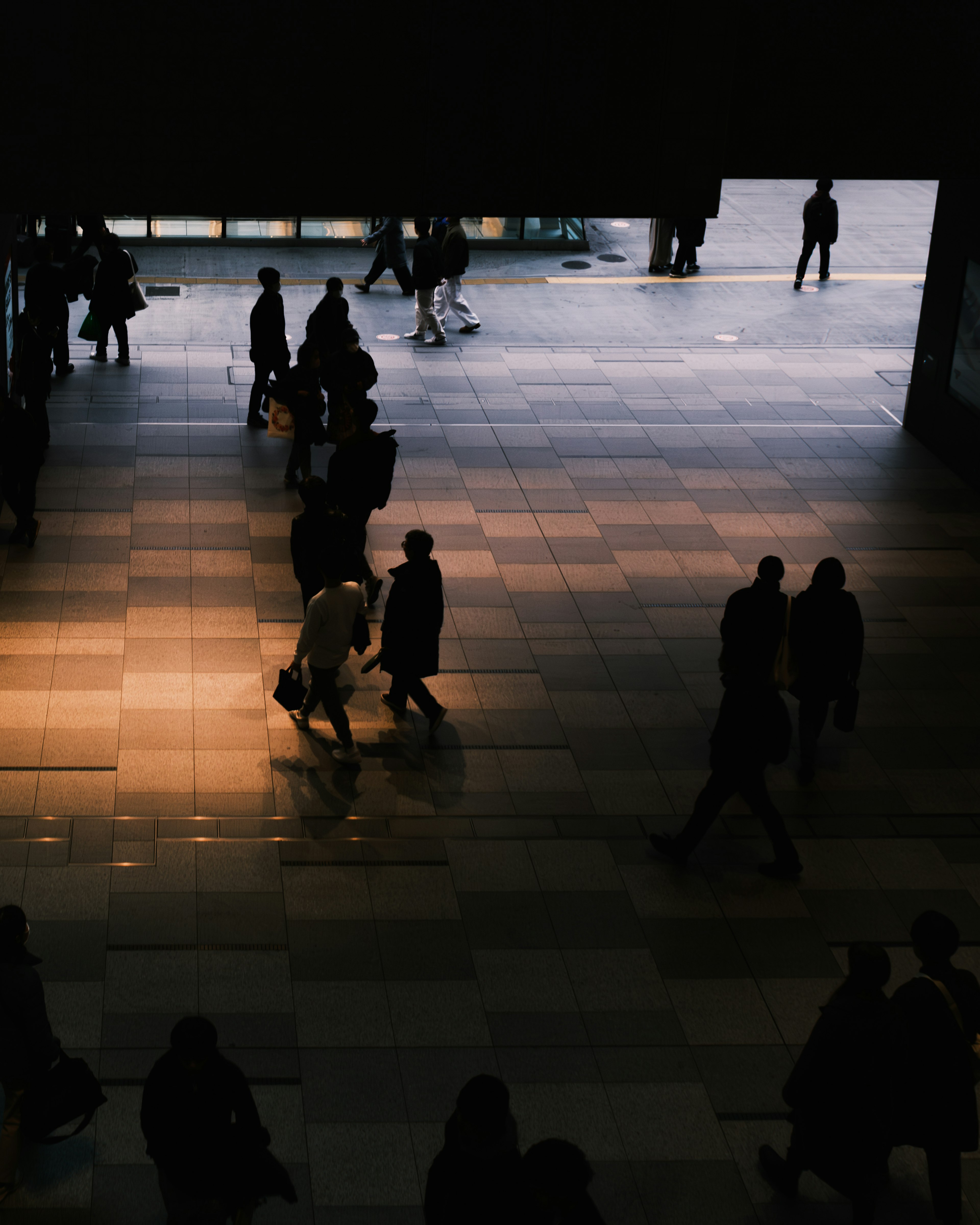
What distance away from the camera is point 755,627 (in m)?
8.45

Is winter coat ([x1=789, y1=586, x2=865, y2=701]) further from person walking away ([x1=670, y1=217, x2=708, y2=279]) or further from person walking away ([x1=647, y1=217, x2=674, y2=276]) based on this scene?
person walking away ([x1=647, y1=217, x2=674, y2=276])

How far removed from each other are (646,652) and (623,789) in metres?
1.98

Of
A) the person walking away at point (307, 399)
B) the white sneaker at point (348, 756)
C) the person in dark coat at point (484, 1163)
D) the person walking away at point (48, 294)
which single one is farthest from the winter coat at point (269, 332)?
the person in dark coat at point (484, 1163)

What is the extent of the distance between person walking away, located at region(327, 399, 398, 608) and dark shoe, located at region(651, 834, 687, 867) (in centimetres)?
370

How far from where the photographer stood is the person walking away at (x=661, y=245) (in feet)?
75.8

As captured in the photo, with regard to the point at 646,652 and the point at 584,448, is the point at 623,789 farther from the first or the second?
the point at 584,448

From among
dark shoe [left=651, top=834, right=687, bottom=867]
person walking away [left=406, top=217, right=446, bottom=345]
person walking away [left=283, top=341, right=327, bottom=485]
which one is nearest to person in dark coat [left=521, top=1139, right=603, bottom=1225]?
dark shoe [left=651, top=834, right=687, bottom=867]

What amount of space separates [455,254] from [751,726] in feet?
39.8

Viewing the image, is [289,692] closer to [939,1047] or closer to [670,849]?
[670,849]

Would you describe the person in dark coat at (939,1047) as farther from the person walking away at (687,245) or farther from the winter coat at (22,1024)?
the person walking away at (687,245)

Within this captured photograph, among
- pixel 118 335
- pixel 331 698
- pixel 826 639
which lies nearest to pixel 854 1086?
pixel 826 639

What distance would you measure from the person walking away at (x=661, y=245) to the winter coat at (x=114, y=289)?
982cm

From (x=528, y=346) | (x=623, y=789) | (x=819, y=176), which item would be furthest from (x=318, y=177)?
(x=528, y=346)

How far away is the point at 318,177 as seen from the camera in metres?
9.88
